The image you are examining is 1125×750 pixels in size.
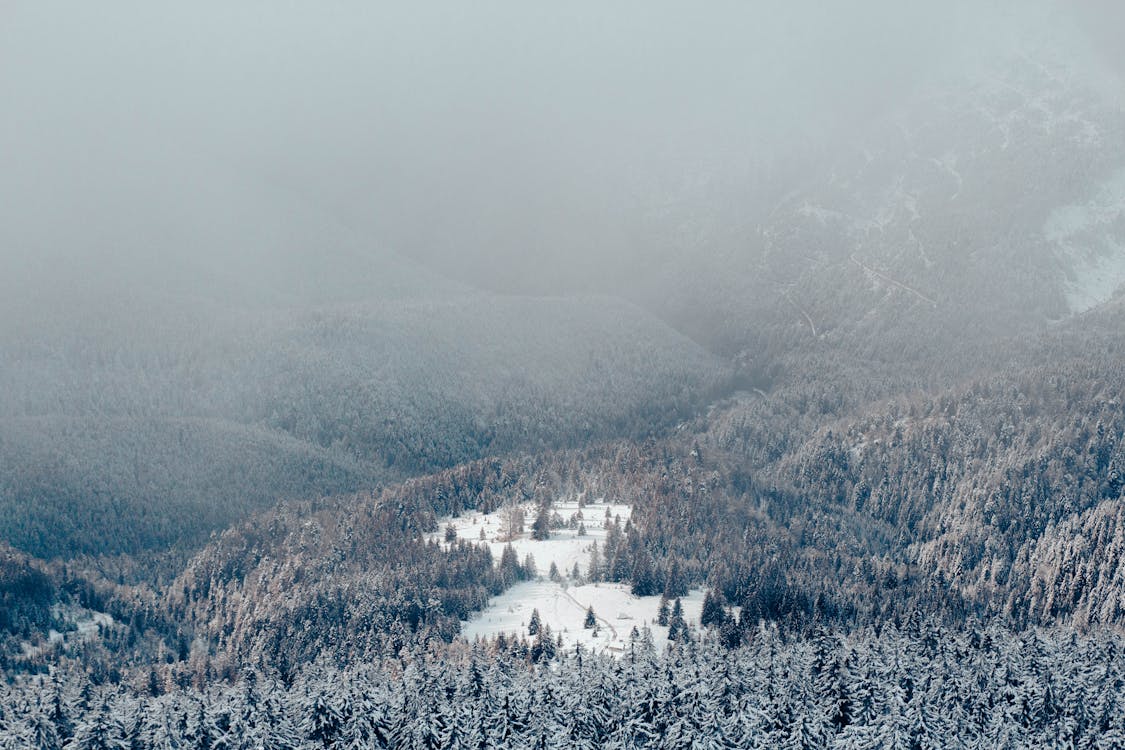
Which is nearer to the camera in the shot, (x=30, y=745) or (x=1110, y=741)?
(x=30, y=745)

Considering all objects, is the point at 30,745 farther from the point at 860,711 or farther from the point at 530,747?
the point at 860,711

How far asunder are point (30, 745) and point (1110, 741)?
148 metres

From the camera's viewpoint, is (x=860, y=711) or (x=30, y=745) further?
(x=860, y=711)

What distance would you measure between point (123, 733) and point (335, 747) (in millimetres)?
28583

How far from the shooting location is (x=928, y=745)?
18662 cm

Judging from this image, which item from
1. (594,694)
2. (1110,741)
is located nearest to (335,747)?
(594,694)

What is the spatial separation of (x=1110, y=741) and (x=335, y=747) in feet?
357

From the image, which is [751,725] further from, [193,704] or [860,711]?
[193,704]

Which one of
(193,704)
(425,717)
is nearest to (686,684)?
(425,717)

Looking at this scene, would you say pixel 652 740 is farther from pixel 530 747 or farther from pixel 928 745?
pixel 928 745

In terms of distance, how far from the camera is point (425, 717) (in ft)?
627

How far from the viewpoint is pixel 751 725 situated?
629 ft

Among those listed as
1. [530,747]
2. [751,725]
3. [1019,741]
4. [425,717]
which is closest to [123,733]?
[425,717]

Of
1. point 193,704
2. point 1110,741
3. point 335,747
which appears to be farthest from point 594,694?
point 1110,741
